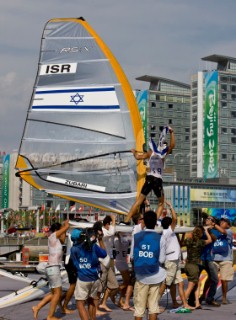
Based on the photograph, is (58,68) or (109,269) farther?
(58,68)

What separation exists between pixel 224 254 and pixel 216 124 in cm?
11966

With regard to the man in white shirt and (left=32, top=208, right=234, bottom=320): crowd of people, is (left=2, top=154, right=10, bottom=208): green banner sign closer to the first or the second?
(left=32, top=208, right=234, bottom=320): crowd of people

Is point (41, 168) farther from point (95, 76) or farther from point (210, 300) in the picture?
point (210, 300)

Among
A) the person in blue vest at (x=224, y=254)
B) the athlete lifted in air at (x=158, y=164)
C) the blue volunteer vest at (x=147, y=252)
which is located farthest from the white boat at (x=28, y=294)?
the blue volunteer vest at (x=147, y=252)

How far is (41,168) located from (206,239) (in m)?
6.03

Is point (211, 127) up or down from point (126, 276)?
up

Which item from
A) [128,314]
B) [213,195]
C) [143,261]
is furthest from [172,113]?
[143,261]

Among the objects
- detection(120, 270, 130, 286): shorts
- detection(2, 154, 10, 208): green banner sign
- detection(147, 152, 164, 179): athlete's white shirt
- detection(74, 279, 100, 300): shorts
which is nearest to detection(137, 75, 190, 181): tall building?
detection(2, 154, 10, 208): green banner sign

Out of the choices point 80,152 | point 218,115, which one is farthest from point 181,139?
point 80,152

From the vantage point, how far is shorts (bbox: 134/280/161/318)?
37.3 ft

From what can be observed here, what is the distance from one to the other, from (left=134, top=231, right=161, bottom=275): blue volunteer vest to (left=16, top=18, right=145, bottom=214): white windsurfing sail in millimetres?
7675

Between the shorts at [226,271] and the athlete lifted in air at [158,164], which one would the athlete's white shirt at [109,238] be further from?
the shorts at [226,271]

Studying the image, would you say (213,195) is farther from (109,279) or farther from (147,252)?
(147,252)

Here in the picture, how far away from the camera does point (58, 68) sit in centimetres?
1948
